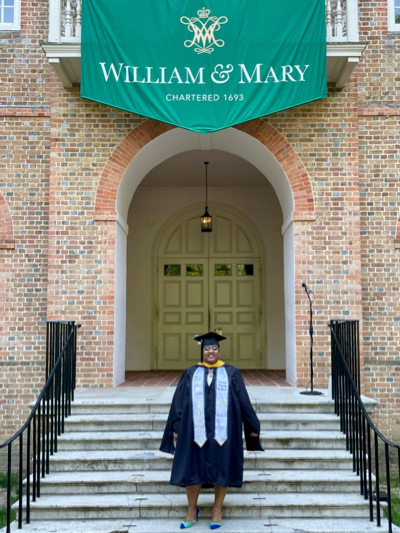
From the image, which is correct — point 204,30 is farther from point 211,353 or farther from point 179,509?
point 179,509

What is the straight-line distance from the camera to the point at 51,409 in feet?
19.9

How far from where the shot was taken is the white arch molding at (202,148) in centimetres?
866

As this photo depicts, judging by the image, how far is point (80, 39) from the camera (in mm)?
8273

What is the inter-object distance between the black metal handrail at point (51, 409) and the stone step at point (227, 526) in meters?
0.30

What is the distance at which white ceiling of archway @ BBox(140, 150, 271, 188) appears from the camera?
35.0ft

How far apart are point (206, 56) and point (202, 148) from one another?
1.82m

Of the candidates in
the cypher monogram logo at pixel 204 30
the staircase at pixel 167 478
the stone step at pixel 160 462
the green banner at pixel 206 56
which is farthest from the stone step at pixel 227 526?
the cypher monogram logo at pixel 204 30

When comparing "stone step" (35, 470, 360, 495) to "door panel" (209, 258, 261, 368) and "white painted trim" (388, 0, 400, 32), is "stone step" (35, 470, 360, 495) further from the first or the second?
"white painted trim" (388, 0, 400, 32)

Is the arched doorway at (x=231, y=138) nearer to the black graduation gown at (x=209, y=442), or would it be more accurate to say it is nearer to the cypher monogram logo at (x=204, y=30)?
the cypher monogram logo at (x=204, y=30)

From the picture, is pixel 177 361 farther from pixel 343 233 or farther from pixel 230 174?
pixel 343 233

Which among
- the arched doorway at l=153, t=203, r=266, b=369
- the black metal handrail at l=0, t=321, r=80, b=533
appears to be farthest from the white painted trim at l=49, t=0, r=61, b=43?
the arched doorway at l=153, t=203, r=266, b=369

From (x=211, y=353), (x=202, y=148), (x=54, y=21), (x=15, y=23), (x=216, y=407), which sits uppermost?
(x=15, y=23)

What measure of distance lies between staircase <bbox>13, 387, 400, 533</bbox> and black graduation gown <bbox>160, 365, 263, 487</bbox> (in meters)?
0.47

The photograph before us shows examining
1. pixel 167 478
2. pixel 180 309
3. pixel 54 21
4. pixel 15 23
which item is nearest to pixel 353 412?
pixel 167 478
